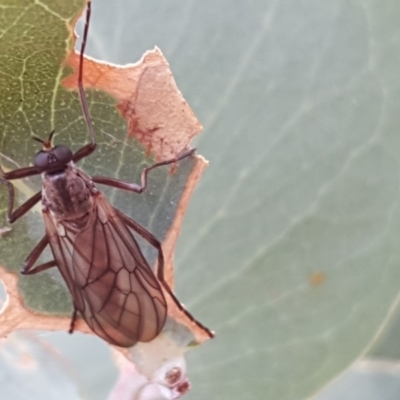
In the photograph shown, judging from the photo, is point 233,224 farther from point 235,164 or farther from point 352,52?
point 352,52

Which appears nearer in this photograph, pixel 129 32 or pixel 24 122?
pixel 24 122

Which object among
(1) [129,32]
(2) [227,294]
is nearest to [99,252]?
(2) [227,294]

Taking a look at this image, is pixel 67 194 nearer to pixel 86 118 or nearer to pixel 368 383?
pixel 86 118

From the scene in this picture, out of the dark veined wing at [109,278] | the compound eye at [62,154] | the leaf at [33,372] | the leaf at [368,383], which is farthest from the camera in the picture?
the leaf at [368,383]

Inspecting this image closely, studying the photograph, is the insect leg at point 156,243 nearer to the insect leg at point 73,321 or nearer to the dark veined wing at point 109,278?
the dark veined wing at point 109,278

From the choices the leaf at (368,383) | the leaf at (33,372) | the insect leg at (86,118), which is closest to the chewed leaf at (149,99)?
the insect leg at (86,118)

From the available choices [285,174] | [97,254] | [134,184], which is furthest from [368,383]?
[134,184]

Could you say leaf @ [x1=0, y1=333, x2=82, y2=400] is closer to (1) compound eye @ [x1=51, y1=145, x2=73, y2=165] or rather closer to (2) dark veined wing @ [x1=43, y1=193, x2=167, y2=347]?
(2) dark veined wing @ [x1=43, y1=193, x2=167, y2=347]

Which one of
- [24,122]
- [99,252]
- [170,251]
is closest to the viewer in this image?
[24,122]
